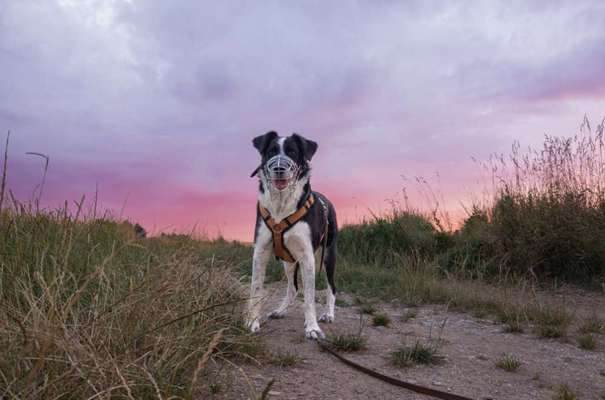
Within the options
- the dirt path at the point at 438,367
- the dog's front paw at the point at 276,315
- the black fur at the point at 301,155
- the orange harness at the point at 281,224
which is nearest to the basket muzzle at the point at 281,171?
the black fur at the point at 301,155

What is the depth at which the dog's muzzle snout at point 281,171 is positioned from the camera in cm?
464

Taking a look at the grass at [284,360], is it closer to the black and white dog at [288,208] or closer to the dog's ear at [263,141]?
the black and white dog at [288,208]

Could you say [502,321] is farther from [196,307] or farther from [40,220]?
[40,220]

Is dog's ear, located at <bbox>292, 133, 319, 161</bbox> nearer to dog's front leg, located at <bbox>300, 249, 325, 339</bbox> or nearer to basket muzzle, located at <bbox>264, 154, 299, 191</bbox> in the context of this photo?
basket muzzle, located at <bbox>264, 154, 299, 191</bbox>

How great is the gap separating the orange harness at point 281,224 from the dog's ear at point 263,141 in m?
0.55

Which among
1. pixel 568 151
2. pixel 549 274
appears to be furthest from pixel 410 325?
pixel 568 151

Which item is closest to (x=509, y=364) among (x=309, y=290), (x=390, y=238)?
(x=309, y=290)

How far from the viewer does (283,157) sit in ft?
15.4

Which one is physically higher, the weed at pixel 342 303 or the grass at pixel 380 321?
the weed at pixel 342 303

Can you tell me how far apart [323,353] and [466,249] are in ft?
22.2

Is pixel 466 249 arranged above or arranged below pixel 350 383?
above

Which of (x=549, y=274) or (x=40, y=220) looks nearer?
(x=40, y=220)

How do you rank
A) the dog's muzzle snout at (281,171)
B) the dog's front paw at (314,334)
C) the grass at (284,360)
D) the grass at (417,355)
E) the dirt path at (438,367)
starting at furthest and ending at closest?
the dog's front paw at (314,334)
the dog's muzzle snout at (281,171)
the grass at (417,355)
the grass at (284,360)
the dirt path at (438,367)

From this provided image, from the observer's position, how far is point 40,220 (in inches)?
206
